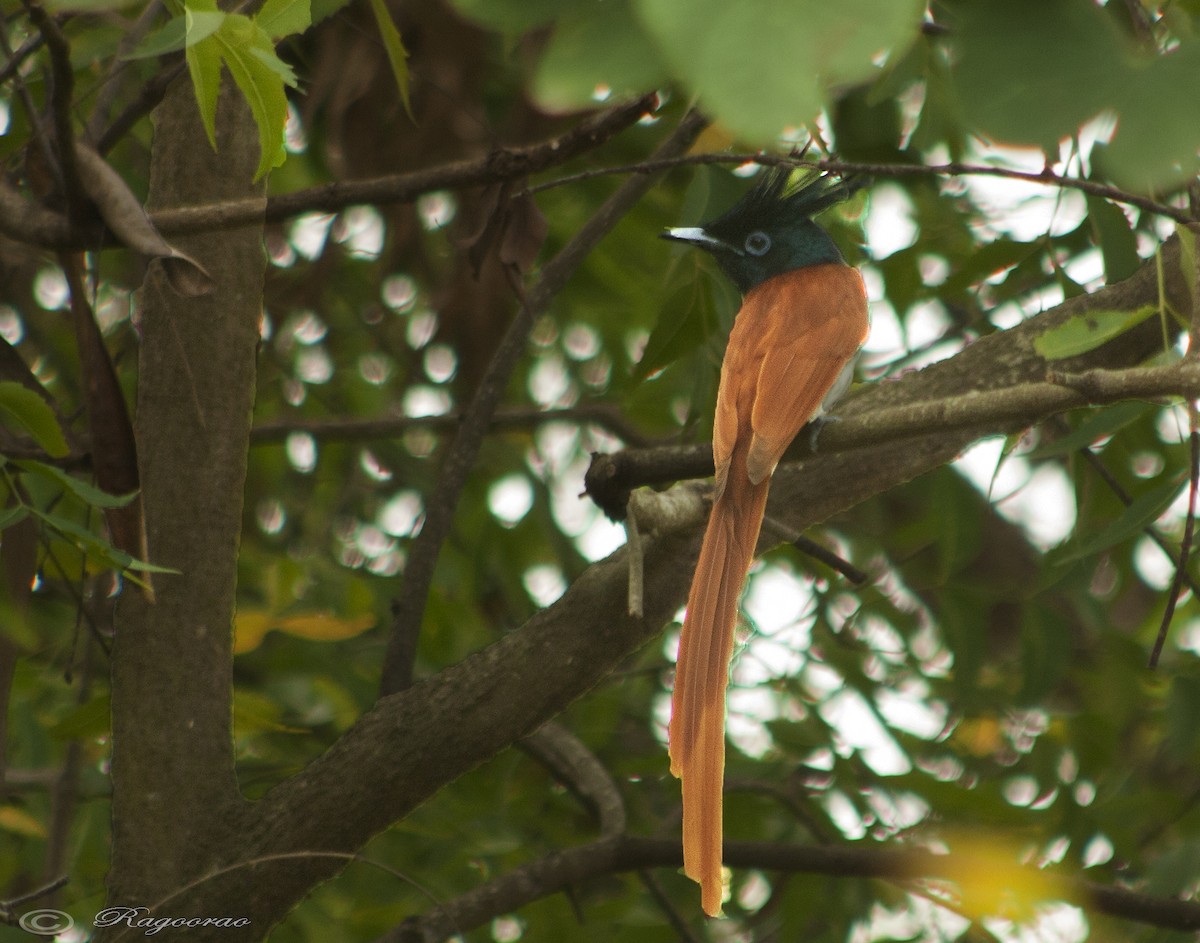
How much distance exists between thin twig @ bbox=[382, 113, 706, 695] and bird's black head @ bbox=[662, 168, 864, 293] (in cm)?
45

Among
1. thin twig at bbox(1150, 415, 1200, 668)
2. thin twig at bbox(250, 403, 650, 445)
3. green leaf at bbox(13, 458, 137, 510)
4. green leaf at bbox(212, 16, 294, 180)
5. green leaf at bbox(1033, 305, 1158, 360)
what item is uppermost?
thin twig at bbox(250, 403, 650, 445)

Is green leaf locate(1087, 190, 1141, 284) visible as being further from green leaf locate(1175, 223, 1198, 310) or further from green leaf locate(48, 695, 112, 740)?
green leaf locate(48, 695, 112, 740)

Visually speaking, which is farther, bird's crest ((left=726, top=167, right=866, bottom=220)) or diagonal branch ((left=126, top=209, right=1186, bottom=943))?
bird's crest ((left=726, top=167, right=866, bottom=220))

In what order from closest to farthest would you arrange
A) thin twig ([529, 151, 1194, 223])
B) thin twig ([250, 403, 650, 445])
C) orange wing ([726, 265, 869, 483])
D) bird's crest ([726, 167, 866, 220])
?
1. thin twig ([529, 151, 1194, 223])
2. orange wing ([726, 265, 869, 483])
3. bird's crest ([726, 167, 866, 220])
4. thin twig ([250, 403, 650, 445])

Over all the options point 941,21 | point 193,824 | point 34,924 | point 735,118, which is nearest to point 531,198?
point 941,21

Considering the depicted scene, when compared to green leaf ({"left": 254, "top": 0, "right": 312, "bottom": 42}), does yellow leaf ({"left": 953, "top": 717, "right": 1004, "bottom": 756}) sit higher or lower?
higher

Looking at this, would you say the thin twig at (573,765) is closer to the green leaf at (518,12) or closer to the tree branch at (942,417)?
the tree branch at (942,417)

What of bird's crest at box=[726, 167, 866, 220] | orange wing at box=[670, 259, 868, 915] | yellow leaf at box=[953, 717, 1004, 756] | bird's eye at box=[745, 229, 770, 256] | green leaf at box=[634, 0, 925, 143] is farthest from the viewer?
yellow leaf at box=[953, 717, 1004, 756]

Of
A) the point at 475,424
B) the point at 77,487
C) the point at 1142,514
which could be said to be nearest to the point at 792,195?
the point at 475,424

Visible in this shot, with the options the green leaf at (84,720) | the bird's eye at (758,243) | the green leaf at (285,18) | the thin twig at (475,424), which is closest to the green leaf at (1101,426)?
the thin twig at (475,424)

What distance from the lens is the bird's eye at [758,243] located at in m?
3.40

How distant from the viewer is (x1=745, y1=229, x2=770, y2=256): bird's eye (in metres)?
3.40
